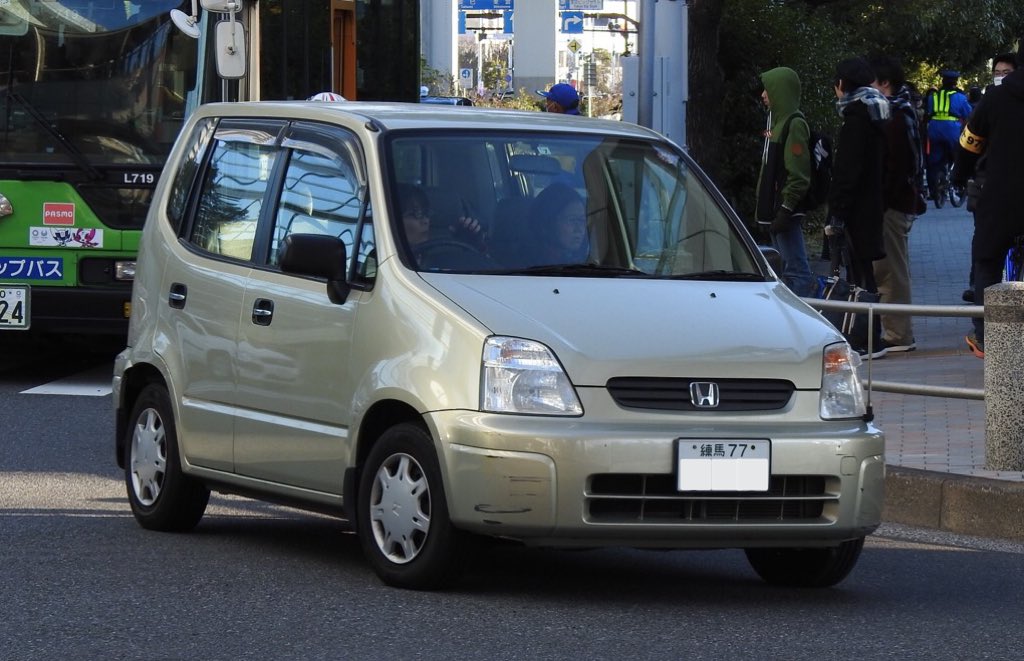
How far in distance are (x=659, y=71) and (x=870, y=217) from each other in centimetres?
407

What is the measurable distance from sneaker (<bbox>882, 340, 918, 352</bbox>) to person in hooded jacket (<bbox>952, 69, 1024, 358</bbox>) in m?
1.84

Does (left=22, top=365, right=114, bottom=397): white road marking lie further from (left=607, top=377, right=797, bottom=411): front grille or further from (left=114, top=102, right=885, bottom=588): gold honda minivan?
(left=607, top=377, right=797, bottom=411): front grille

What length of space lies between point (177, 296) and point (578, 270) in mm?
1805

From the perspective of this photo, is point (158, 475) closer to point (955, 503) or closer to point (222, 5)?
point (955, 503)

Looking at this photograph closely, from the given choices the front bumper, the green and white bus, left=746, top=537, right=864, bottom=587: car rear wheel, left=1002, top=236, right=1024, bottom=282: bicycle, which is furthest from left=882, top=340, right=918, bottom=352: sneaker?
the front bumper

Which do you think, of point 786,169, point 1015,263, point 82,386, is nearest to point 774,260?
point 1015,263

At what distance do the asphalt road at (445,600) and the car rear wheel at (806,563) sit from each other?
2.9 inches

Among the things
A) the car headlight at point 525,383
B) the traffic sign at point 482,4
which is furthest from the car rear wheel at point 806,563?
the traffic sign at point 482,4

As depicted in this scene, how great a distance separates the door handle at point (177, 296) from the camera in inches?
309

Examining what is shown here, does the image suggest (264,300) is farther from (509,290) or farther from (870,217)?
(870,217)

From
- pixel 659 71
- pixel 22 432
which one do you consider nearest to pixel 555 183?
pixel 22 432

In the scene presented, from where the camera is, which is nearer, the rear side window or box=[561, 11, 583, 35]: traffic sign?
the rear side window

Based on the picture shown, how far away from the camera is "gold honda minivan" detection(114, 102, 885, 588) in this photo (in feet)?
20.6

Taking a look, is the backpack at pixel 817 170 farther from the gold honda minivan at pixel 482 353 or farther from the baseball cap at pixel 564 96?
the gold honda minivan at pixel 482 353
